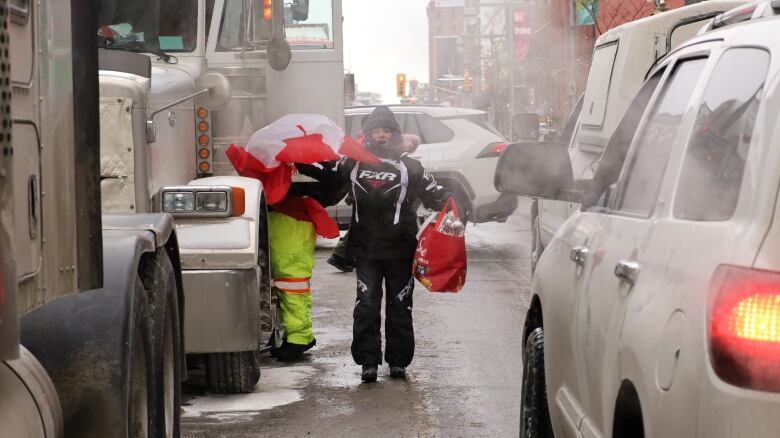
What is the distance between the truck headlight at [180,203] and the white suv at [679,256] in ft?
9.78

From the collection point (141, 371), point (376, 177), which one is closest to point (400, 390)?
point (376, 177)

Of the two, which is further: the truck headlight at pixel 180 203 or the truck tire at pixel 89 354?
the truck headlight at pixel 180 203

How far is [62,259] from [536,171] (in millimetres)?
1809

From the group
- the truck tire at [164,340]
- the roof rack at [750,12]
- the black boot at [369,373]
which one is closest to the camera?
the roof rack at [750,12]

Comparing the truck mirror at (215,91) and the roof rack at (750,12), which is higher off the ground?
the roof rack at (750,12)

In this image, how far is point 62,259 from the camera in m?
3.64

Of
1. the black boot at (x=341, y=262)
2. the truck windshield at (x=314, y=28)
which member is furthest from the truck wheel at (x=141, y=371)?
the truck windshield at (x=314, y=28)

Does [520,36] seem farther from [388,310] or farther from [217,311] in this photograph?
[217,311]

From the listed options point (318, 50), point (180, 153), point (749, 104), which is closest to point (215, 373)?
point (180, 153)

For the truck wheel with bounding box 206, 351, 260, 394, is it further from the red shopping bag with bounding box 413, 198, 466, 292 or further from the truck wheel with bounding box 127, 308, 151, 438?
the truck wheel with bounding box 127, 308, 151, 438

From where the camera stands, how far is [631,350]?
11.7 feet

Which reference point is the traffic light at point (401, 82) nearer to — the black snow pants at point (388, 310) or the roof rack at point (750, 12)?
the black snow pants at point (388, 310)

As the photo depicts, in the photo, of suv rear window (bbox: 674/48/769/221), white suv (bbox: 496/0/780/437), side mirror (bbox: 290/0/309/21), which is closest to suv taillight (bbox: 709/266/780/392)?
white suv (bbox: 496/0/780/437)

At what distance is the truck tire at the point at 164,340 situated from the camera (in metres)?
5.06
